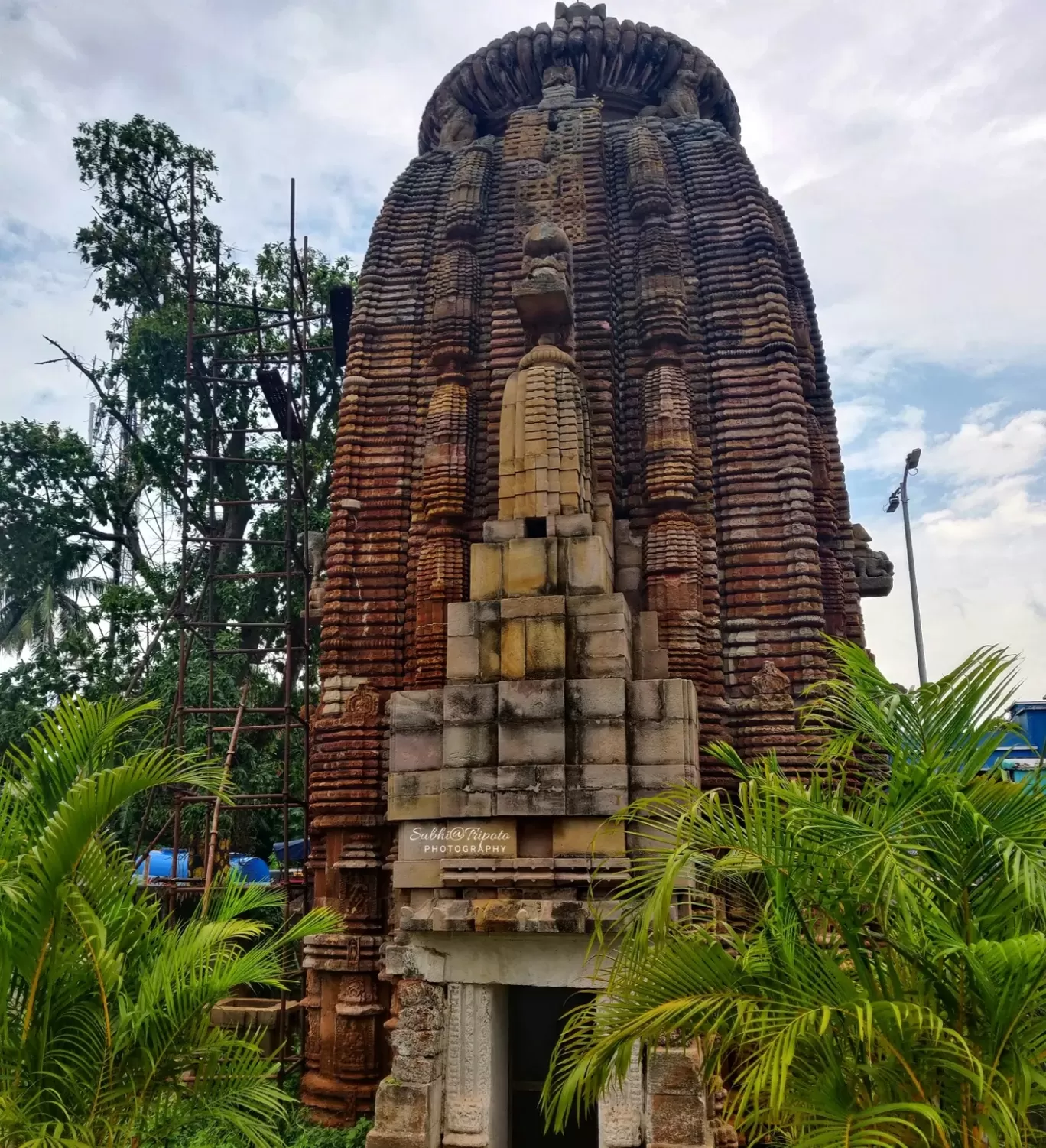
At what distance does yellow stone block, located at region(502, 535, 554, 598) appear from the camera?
25.8ft

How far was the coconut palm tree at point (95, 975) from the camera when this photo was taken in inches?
183

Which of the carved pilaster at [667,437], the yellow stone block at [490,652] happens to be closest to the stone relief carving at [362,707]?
the yellow stone block at [490,652]

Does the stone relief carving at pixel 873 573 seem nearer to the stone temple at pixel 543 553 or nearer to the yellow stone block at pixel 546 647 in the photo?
the stone temple at pixel 543 553

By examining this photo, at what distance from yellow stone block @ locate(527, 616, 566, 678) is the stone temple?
0.07 feet

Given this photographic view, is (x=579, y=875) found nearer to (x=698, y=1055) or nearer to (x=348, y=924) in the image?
(x=698, y=1055)

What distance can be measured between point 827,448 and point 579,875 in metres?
6.67

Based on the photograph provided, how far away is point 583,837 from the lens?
23.4 feet

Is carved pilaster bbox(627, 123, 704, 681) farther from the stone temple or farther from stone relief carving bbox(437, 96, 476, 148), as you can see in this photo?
stone relief carving bbox(437, 96, 476, 148)

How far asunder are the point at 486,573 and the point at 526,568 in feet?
1.14

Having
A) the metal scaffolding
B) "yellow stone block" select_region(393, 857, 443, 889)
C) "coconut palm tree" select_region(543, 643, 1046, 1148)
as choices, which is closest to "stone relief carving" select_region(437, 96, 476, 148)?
the metal scaffolding

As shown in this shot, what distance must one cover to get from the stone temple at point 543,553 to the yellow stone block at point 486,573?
0.12 ft

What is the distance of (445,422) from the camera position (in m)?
10.6

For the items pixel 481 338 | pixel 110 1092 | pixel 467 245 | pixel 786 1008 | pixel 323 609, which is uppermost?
pixel 467 245

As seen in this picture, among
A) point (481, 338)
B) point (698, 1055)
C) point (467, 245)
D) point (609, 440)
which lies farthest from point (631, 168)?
point (698, 1055)
